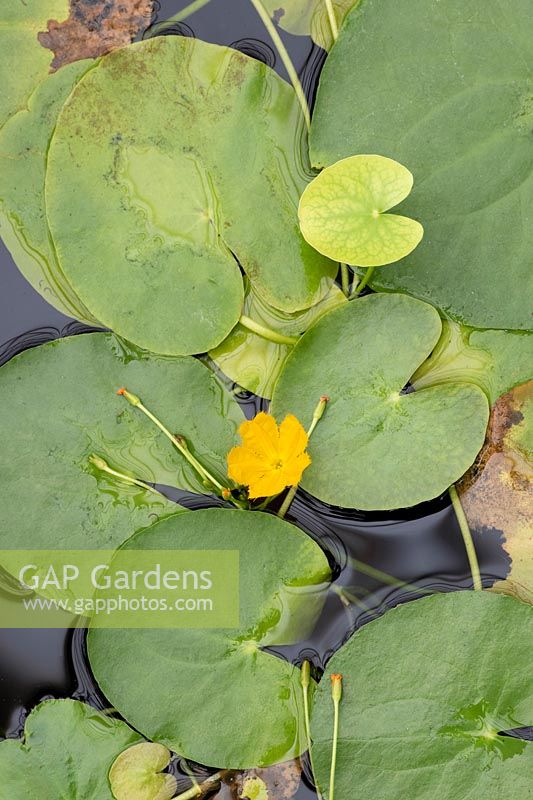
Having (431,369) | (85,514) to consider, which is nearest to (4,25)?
(85,514)

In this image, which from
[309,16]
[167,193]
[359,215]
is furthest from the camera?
[309,16]

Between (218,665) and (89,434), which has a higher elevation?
(89,434)

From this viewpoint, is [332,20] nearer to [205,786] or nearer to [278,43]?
→ [278,43]

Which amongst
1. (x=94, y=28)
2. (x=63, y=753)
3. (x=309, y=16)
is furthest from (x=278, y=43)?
(x=63, y=753)

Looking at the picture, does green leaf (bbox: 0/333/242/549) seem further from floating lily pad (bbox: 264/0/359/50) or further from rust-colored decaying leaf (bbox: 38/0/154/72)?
floating lily pad (bbox: 264/0/359/50)

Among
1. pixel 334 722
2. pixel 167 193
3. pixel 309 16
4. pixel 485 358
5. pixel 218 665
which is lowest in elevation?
pixel 334 722

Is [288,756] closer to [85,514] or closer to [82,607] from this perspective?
[82,607]

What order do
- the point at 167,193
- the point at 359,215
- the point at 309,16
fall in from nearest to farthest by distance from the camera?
the point at 359,215
the point at 167,193
the point at 309,16

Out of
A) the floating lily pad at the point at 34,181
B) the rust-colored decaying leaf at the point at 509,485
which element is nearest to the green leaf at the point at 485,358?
the rust-colored decaying leaf at the point at 509,485
